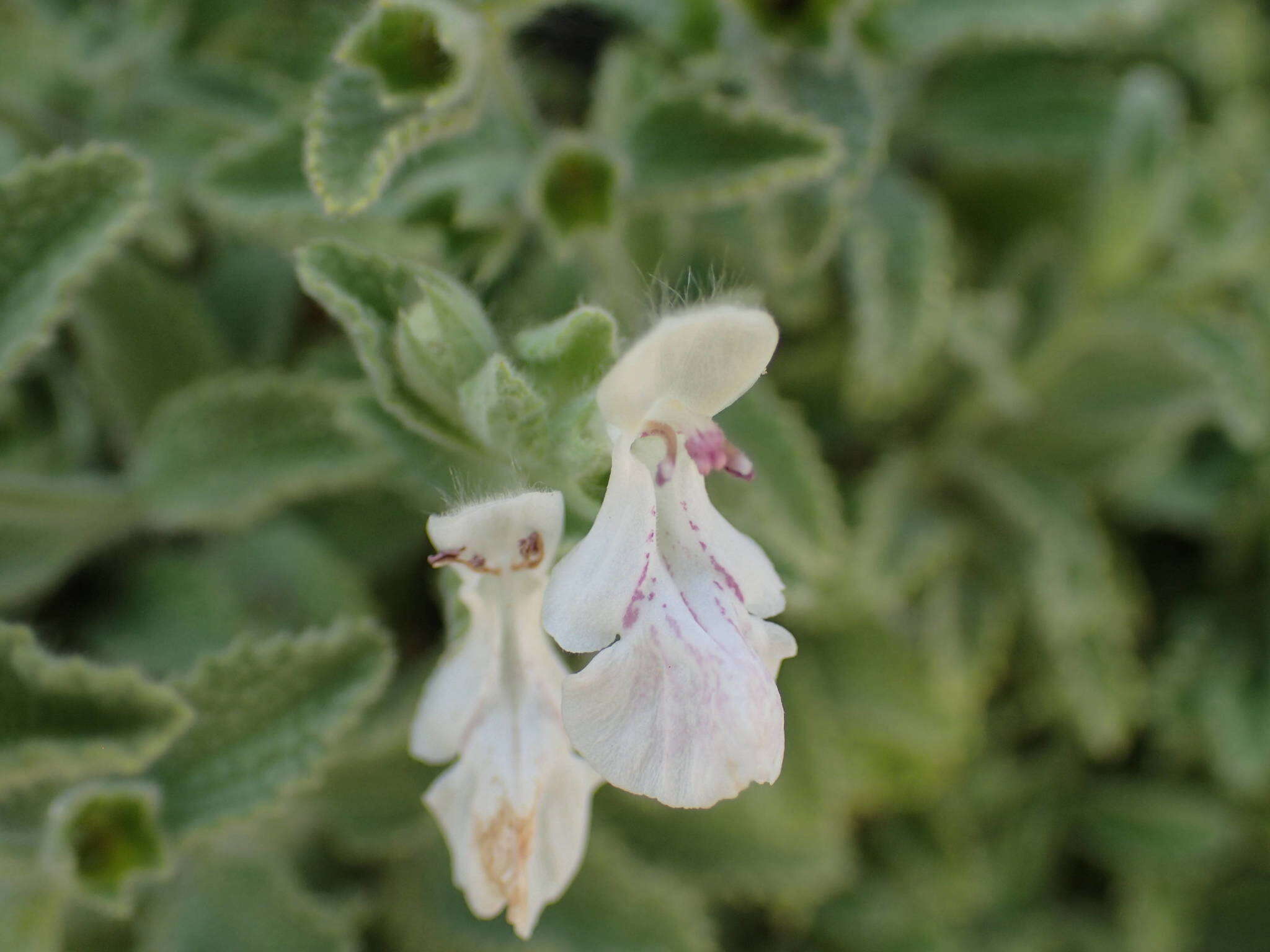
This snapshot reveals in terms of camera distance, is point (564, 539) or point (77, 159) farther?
point (77, 159)

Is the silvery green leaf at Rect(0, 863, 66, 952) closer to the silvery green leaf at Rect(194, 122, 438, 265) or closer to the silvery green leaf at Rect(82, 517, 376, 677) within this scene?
the silvery green leaf at Rect(82, 517, 376, 677)

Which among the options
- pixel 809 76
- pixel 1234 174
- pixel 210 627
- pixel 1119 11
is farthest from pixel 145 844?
pixel 1234 174

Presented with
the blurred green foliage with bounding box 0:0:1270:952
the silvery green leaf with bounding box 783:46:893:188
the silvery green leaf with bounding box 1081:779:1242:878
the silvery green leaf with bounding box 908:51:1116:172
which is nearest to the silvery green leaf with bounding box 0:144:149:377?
the blurred green foliage with bounding box 0:0:1270:952

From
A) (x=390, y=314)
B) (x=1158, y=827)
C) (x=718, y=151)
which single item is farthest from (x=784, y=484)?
(x=1158, y=827)

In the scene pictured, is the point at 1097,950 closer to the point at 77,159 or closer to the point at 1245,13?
the point at 1245,13

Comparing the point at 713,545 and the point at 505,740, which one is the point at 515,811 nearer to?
the point at 505,740
